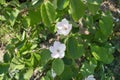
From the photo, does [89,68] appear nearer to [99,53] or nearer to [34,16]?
[99,53]

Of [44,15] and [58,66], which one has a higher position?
[44,15]

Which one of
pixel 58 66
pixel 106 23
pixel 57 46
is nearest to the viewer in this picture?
pixel 58 66

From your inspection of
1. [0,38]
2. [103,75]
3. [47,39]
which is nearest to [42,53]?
[103,75]

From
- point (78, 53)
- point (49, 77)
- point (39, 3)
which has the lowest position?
point (49, 77)

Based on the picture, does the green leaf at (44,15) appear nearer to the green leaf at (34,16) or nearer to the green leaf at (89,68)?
the green leaf at (34,16)

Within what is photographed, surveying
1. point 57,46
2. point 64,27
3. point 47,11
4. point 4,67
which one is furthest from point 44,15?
point 4,67

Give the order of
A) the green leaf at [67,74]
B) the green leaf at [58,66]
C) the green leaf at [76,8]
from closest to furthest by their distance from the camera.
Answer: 1. the green leaf at [76,8]
2. the green leaf at [58,66]
3. the green leaf at [67,74]

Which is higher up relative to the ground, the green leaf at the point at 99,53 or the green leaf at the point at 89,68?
the green leaf at the point at 99,53

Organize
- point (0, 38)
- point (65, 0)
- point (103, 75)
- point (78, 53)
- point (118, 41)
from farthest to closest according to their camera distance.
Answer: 1. point (0, 38)
2. point (118, 41)
3. point (103, 75)
4. point (78, 53)
5. point (65, 0)

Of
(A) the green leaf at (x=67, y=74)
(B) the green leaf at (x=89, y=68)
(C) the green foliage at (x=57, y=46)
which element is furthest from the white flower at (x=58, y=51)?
(B) the green leaf at (x=89, y=68)

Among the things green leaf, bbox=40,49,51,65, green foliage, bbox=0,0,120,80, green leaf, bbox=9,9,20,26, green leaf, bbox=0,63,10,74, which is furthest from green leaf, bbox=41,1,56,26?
green leaf, bbox=0,63,10,74

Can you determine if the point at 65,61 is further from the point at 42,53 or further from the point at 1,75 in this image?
the point at 1,75
